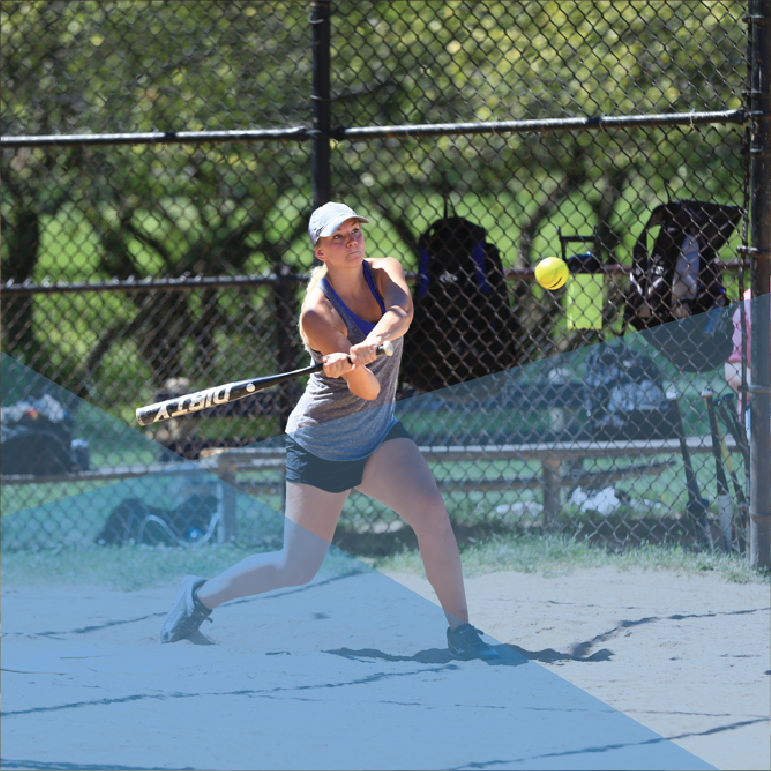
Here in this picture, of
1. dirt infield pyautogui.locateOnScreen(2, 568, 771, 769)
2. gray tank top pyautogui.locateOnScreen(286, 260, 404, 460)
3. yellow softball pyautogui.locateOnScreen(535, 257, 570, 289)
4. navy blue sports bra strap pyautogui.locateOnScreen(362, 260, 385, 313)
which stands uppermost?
yellow softball pyautogui.locateOnScreen(535, 257, 570, 289)

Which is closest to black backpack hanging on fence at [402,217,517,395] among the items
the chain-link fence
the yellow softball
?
the chain-link fence

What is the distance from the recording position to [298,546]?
3.69 meters

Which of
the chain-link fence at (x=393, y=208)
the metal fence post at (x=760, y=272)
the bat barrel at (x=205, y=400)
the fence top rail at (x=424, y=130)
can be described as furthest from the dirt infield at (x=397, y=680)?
the fence top rail at (x=424, y=130)

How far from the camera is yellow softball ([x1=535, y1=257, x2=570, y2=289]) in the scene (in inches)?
175

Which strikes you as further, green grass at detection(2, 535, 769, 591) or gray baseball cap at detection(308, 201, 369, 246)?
green grass at detection(2, 535, 769, 591)

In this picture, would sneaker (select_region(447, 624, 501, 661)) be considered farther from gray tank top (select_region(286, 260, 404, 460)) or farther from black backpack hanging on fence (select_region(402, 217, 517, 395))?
black backpack hanging on fence (select_region(402, 217, 517, 395))

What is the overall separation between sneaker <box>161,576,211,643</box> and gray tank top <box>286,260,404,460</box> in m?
0.77

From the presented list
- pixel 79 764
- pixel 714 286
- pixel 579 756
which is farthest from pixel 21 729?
pixel 714 286

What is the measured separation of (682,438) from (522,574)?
1168 millimetres

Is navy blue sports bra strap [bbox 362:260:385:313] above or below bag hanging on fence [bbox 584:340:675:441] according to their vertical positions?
above

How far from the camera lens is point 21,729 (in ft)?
9.87

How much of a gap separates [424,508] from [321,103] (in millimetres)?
2294

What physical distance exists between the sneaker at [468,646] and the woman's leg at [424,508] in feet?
0.11

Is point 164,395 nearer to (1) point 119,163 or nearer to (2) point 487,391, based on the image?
(2) point 487,391
